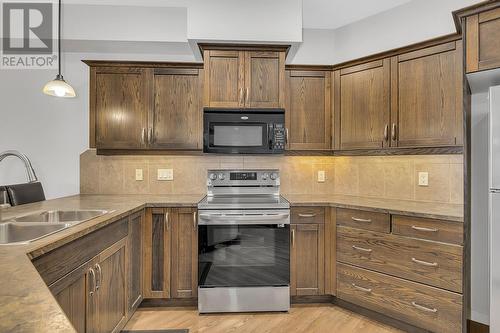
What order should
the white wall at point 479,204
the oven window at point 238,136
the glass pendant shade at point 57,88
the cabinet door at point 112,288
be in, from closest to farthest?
the cabinet door at point 112,288 → the white wall at point 479,204 → the glass pendant shade at point 57,88 → the oven window at point 238,136

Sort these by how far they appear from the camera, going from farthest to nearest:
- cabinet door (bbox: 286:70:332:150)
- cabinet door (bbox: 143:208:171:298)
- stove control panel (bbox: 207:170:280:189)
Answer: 1. stove control panel (bbox: 207:170:280:189)
2. cabinet door (bbox: 286:70:332:150)
3. cabinet door (bbox: 143:208:171:298)

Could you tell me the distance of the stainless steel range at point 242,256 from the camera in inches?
98.0

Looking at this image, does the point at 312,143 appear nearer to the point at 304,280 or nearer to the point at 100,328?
the point at 304,280

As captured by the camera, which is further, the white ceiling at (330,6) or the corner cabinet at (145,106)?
the corner cabinet at (145,106)

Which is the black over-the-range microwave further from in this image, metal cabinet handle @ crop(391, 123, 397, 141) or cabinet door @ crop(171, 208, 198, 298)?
metal cabinet handle @ crop(391, 123, 397, 141)

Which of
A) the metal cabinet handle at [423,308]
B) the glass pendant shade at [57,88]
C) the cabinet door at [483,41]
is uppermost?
the cabinet door at [483,41]

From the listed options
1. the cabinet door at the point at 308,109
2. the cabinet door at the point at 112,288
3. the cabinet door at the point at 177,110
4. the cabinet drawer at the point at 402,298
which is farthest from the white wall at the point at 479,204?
the cabinet door at the point at 112,288

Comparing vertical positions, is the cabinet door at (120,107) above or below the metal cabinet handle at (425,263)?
above

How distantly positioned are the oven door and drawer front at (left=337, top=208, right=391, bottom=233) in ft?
1.50

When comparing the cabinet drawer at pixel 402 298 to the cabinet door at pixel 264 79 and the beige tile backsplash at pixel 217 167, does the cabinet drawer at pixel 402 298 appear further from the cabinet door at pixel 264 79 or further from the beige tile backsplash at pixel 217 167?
the cabinet door at pixel 264 79

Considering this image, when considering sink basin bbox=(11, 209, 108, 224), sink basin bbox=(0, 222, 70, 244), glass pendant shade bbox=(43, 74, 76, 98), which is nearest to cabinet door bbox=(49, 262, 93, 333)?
sink basin bbox=(0, 222, 70, 244)

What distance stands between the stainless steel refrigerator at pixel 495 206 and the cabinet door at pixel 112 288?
2.23m

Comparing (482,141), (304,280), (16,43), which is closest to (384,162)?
(482,141)

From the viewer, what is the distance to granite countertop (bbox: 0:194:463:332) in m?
0.60
